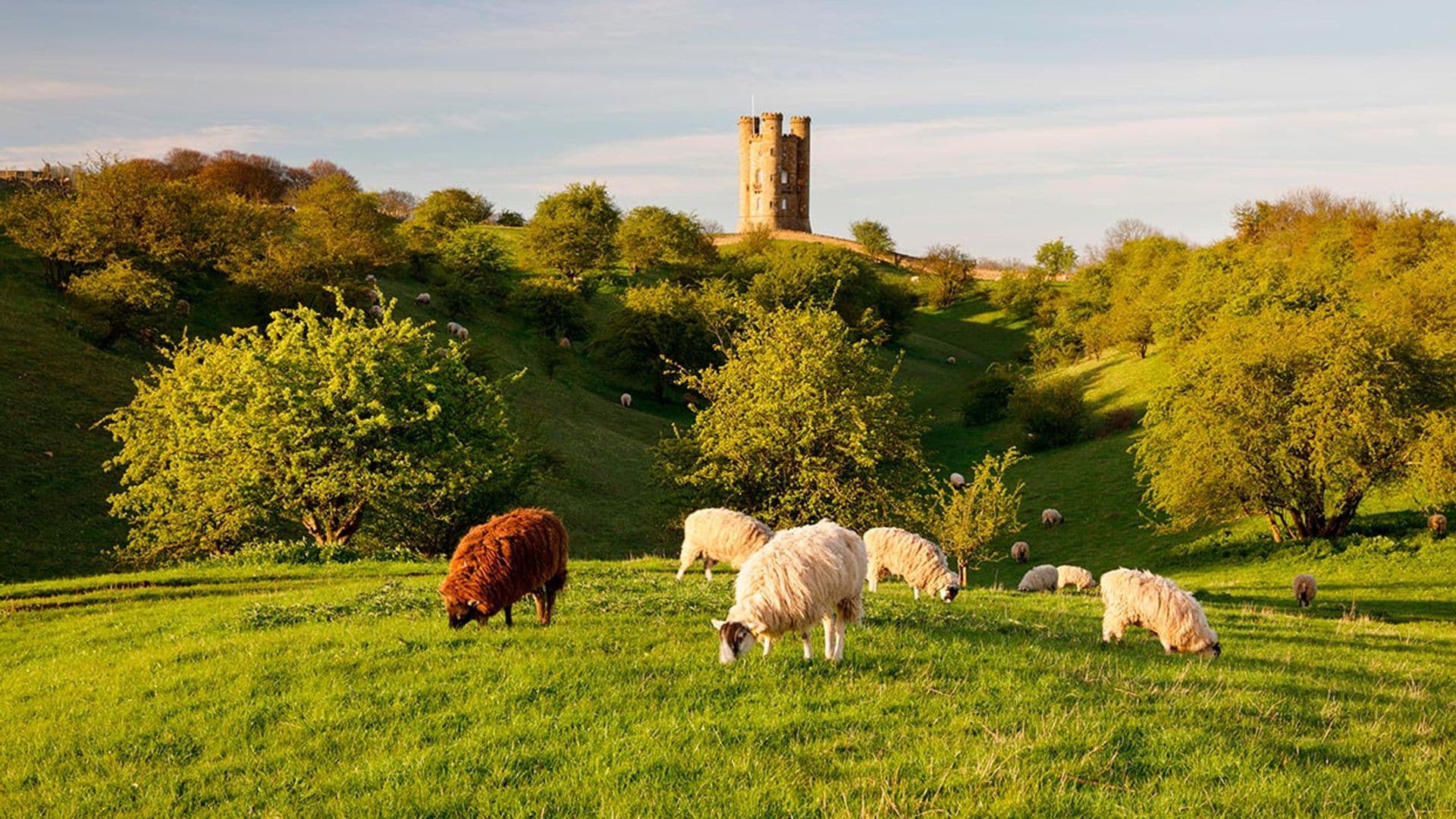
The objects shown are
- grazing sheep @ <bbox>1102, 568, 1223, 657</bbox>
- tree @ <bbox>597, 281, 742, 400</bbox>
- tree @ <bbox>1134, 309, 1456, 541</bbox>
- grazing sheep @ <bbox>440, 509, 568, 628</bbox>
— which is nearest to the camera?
grazing sheep @ <bbox>440, 509, 568, 628</bbox>

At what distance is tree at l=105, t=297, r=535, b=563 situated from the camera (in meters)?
29.6

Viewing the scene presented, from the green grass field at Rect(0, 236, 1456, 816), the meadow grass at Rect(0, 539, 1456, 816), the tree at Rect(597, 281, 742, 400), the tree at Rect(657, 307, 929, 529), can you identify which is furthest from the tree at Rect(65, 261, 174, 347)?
the meadow grass at Rect(0, 539, 1456, 816)

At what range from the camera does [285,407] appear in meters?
30.2

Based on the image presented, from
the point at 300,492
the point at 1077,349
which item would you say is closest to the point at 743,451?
the point at 300,492

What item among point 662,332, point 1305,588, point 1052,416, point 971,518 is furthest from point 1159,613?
point 662,332

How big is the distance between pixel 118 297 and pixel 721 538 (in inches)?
1893

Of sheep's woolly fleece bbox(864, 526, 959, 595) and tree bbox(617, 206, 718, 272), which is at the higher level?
tree bbox(617, 206, 718, 272)

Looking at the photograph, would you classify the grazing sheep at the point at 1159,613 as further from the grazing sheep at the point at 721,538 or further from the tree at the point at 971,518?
the tree at the point at 971,518

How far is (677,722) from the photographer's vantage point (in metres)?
9.16

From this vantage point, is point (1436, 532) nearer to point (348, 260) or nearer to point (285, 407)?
point (285, 407)

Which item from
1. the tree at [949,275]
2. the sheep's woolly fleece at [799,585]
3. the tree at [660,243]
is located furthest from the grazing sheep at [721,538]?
the tree at [949,275]

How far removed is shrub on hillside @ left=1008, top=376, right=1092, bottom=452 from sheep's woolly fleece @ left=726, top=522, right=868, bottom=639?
64834 millimetres

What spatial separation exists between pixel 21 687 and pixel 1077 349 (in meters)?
107

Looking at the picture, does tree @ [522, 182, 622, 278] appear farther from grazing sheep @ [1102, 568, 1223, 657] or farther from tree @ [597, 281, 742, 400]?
grazing sheep @ [1102, 568, 1223, 657]
